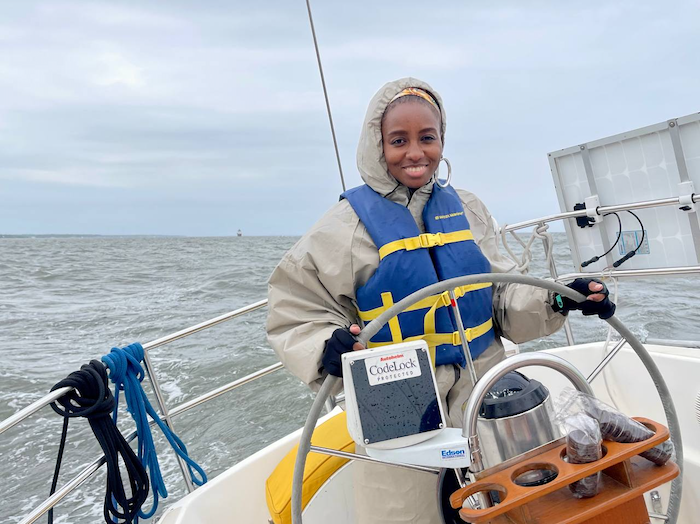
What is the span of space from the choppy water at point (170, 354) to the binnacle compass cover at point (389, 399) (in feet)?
8.02

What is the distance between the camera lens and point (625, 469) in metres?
0.84

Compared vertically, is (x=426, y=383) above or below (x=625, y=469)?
above

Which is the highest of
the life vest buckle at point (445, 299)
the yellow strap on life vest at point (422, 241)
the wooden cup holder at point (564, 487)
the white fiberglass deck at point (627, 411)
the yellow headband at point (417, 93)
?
the yellow headband at point (417, 93)

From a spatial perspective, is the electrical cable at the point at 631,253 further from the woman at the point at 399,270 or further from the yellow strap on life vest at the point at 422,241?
the yellow strap on life vest at the point at 422,241

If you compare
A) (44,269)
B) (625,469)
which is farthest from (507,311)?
(44,269)

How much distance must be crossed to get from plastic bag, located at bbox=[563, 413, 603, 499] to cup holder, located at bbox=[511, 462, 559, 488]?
34 millimetres

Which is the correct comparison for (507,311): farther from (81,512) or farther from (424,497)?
(81,512)

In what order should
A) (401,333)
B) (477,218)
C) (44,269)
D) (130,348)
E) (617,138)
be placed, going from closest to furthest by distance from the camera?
(401,333), (477,218), (130,348), (617,138), (44,269)

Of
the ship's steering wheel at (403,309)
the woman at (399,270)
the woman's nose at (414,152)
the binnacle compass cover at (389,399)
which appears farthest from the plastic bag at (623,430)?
the woman's nose at (414,152)

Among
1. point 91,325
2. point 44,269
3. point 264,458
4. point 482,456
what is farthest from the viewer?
point 44,269

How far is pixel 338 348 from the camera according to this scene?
40.1 inches

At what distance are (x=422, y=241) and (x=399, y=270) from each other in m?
0.10

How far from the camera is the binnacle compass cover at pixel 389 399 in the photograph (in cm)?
93

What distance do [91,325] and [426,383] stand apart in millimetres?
8114
